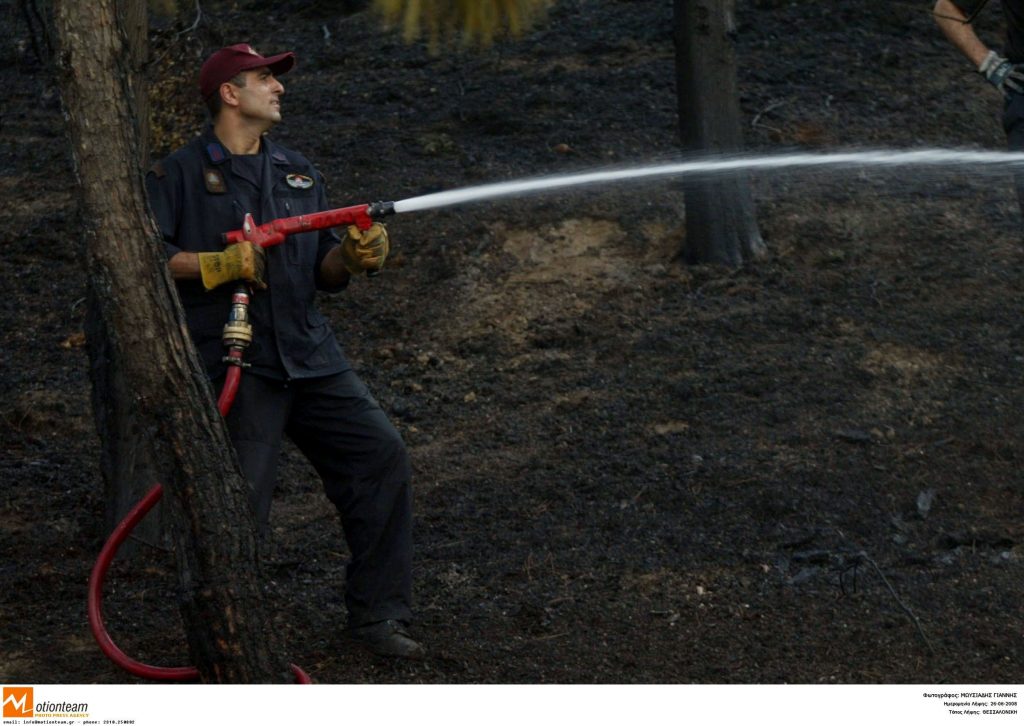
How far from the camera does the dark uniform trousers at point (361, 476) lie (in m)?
4.28

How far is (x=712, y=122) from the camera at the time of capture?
7.65m

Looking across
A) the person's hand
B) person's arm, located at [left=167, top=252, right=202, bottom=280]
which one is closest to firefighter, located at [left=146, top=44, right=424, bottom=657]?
person's arm, located at [left=167, top=252, right=202, bottom=280]

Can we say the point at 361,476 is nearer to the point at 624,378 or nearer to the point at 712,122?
the point at 624,378

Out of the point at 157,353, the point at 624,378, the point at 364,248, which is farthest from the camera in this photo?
the point at 624,378

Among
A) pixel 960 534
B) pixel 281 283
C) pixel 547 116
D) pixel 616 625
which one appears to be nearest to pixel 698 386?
pixel 960 534

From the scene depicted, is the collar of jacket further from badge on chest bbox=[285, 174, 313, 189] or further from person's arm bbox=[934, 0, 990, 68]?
person's arm bbox=[934, 0, 990, 68]

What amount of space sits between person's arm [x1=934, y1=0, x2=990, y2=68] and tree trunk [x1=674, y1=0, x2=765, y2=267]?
1.77m

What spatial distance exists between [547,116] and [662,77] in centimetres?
106

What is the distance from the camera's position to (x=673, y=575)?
16.0 feet

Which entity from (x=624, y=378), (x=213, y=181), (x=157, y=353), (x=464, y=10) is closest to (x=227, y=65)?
(x=213, y=181)

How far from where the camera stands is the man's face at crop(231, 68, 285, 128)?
4.26 m

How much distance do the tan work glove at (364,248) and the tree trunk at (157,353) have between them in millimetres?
659

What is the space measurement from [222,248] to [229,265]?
186 millimetres

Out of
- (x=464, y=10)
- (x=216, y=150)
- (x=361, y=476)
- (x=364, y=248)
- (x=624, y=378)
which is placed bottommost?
(x=624, y=378)
